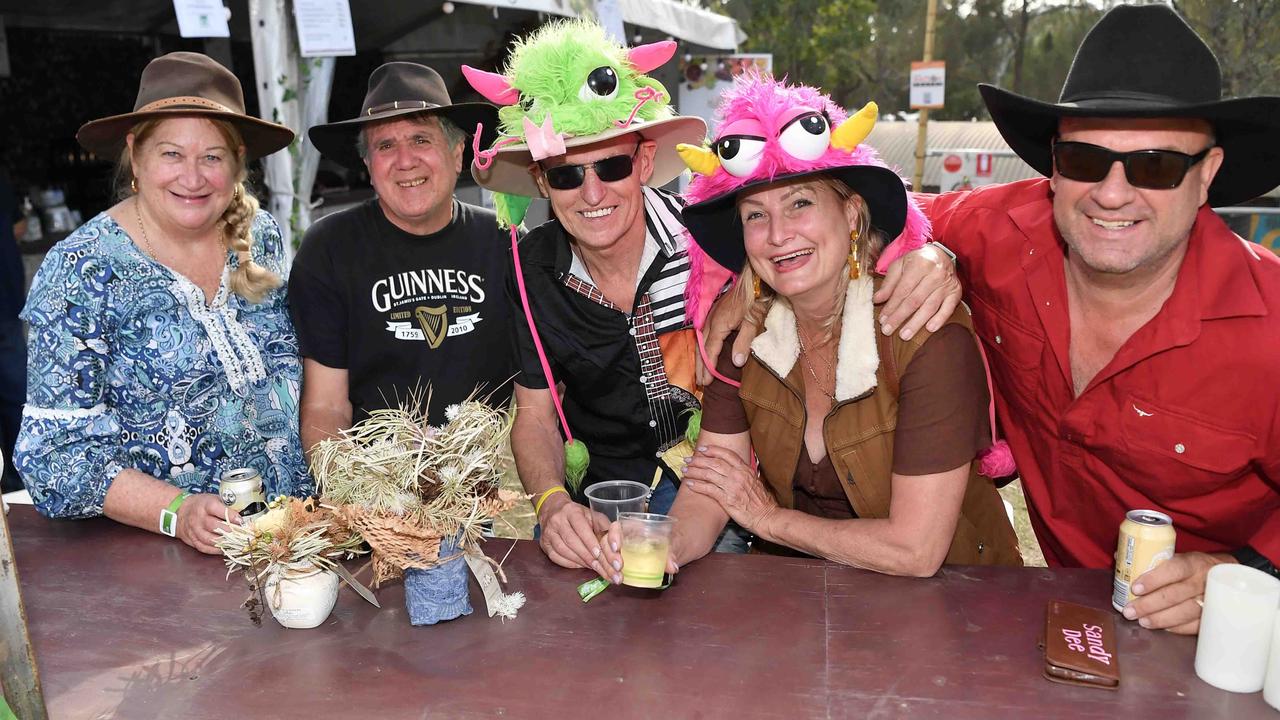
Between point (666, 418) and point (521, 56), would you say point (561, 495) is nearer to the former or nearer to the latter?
point (666, 418)

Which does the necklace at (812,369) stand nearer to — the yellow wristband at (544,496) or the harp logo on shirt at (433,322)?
the yellow wristband at (544,496)

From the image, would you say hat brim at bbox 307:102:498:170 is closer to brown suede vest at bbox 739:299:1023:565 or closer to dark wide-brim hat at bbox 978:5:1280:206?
brown suede vest at bbox 739:299:1023:565

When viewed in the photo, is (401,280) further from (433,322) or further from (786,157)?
(786,157)

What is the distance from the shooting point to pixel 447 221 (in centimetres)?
336

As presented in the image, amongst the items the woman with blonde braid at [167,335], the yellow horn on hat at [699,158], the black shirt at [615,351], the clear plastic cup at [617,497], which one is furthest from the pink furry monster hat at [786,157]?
the woman with blonde braid at [167,335]

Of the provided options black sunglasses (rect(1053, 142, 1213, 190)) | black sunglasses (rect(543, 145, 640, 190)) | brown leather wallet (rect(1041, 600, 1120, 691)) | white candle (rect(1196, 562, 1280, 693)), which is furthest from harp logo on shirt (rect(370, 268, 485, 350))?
white candle (rect(1196, 562, 1280, 693))

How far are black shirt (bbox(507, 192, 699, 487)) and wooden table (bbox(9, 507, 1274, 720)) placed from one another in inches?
31.0

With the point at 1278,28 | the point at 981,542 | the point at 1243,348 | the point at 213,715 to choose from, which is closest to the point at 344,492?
the point at 213,715

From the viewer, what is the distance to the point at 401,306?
325cm

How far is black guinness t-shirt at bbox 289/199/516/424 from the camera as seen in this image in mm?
3193

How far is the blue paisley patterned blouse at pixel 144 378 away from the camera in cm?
257

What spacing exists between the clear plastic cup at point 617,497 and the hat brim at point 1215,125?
1.31 metres

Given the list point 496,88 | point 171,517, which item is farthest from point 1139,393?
point 171,517

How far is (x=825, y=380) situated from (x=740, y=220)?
52cm
